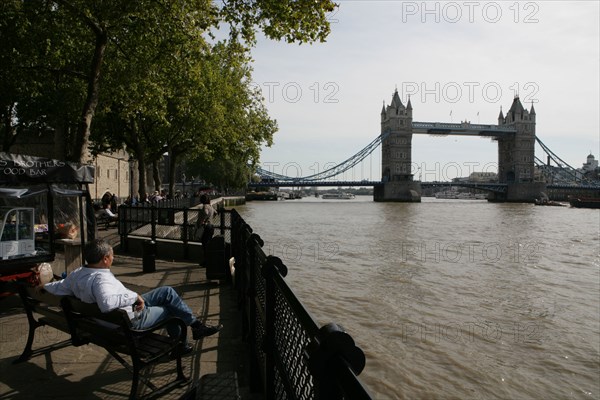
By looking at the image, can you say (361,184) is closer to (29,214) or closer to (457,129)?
(457,129)

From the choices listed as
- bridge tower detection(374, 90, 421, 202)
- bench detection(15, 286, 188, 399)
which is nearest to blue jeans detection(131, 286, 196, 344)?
bench detection(15, 286, 188, 399)

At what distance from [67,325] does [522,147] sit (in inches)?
5027

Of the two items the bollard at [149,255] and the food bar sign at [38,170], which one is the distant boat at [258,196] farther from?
the food bar sign at [38,170]

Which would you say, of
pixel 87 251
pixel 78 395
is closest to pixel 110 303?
pixel 87 251

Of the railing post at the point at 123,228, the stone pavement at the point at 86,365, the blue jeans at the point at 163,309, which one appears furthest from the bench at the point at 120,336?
the railing post at the point at 123,228

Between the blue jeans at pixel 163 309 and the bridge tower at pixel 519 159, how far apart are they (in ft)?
367

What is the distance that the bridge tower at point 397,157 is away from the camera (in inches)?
4013

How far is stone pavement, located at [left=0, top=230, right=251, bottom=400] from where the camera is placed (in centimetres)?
395

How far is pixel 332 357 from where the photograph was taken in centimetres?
173

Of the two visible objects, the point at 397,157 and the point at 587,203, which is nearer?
the point at 587,203

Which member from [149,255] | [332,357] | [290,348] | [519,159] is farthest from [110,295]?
[519,159]

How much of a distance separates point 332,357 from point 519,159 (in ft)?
411

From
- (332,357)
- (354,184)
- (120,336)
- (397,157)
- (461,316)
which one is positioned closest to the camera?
(332,357)

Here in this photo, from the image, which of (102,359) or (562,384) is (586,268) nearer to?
(562,384)
